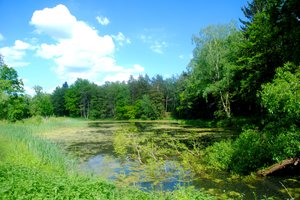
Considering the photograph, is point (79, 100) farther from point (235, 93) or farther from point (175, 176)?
point (175, 176)

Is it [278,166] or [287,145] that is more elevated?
[287,145]

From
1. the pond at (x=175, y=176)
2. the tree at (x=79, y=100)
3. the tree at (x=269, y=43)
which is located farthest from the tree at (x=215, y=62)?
the tree at (x=79, y=100)

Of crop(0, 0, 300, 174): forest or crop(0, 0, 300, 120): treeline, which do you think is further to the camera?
crop(0, 0, 300, 120): treeline

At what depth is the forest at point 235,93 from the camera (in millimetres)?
10352

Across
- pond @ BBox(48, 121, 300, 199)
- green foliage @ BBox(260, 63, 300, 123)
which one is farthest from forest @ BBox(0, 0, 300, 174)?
pond @ BBox(48, 121, 300, 199)

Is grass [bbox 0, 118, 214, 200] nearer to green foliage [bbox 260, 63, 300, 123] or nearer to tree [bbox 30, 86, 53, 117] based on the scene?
green foliage [bbox 260, 63, 300, 123]

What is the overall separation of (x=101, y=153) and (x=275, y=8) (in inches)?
521

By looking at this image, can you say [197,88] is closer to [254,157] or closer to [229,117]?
[229,117]

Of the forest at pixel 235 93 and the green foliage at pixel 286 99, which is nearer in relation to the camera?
the green foliage at pixel 286 99

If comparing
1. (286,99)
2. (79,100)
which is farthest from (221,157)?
(79,100)

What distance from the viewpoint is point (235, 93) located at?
34.9m

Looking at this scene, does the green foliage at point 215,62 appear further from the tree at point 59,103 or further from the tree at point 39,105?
the tree at point 59,103

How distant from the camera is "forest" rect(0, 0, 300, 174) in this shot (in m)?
10.4

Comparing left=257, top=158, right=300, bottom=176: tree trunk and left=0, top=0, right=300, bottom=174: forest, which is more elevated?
left=0, top=0, right=300, bottom=174: forest
